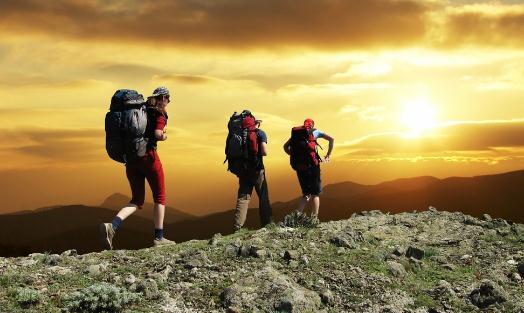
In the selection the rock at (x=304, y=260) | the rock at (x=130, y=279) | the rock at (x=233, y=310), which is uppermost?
the rock at (x=304, y=260)

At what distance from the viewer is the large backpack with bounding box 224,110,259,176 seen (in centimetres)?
1407

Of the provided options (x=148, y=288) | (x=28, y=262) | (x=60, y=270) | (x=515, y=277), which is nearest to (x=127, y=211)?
(x=28, y=262)

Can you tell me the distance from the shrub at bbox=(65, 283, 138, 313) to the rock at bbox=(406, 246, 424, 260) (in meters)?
5.29

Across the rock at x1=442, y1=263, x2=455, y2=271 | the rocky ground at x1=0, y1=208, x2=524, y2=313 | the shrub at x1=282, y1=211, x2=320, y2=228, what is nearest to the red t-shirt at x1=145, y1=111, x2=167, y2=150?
the rocky ground at x1=0, y1=208, x2=524, y2=313

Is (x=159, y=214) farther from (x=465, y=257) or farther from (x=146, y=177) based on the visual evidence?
(x=465, y=257)

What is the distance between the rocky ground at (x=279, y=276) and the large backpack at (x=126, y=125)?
188cm

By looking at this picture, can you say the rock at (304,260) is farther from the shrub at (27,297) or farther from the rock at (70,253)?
the rock at (70,253)

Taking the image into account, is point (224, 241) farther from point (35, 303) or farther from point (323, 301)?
point (35, 303)

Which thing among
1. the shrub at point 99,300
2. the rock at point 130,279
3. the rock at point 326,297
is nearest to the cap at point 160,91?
the rock at point 130,279

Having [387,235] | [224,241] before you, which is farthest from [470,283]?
[224,241]

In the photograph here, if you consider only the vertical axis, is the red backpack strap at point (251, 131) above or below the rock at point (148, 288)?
above

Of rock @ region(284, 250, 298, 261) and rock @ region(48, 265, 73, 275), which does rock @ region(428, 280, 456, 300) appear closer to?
rock @ region(284, 250, 298, 261)

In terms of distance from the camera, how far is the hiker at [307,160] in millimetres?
15227

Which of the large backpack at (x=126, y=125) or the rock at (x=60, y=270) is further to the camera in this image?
the large backpack at (x=126, y=125)
